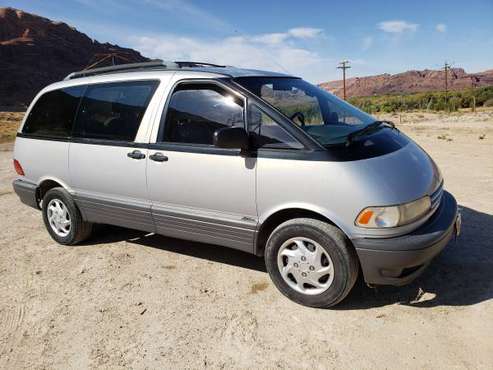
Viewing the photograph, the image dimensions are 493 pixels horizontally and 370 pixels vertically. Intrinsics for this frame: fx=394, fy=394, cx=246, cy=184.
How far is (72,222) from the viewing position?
4.48 meters

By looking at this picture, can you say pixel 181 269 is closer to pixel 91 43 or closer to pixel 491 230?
pixel 491 230

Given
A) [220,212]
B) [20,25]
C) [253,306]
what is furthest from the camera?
[20,25]

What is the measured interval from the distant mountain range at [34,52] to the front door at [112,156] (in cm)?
5613

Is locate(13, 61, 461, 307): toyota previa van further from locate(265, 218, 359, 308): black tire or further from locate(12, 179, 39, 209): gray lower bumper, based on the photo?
locate(12, 179, 39, 209): gray lower bumper

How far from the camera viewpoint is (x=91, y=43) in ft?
341

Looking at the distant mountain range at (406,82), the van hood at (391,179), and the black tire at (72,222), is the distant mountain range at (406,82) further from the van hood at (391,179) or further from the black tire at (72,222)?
the van hood at (391,179)

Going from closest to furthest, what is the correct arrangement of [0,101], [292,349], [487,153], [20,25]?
[292,349] → [487,153] → [0,101] → [20,25]

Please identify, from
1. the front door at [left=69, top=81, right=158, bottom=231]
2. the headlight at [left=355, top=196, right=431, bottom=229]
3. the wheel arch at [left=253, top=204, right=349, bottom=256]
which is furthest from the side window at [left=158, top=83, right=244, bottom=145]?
the headlight at [left=355, top=196, right=431, bottom=229]

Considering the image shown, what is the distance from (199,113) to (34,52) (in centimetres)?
9093

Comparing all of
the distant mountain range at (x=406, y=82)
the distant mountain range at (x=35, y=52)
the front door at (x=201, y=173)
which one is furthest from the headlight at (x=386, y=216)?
the distant mountain range at (x=406, y=82)

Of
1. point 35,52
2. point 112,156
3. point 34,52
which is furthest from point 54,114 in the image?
point 35,52

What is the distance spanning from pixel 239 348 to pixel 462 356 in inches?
55.8

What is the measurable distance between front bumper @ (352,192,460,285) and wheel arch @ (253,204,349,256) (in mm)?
221

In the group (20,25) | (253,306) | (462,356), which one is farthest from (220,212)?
(20,25)
